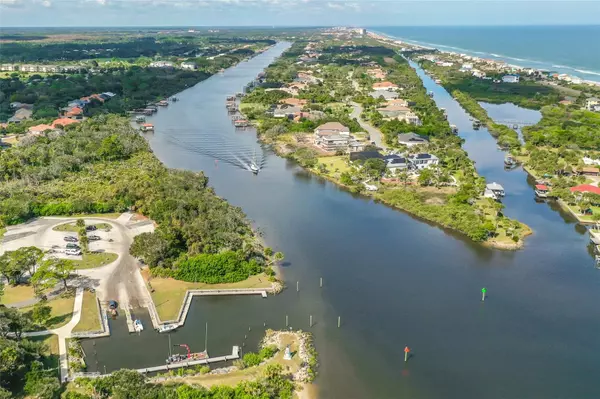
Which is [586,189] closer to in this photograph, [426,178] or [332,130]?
[426,178]

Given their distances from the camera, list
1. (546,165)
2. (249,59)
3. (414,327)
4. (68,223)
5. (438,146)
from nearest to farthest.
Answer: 1. (414,327)
2. (68,223)
3. (546,165)
4. (438,146)
5. (249,59)

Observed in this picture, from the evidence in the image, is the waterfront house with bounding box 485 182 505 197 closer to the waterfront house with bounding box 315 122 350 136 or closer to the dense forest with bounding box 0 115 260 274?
the waterfront house with bounding box 315 122 350 136

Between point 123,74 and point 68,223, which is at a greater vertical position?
point 123,74

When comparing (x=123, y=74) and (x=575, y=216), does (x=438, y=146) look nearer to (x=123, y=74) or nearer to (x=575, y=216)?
(x=575, y=216)

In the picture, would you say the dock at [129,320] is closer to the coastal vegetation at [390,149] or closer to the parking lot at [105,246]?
the parking lot at [105,246]

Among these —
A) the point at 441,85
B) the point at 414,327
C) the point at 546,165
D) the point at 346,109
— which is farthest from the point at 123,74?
the point at 414,327

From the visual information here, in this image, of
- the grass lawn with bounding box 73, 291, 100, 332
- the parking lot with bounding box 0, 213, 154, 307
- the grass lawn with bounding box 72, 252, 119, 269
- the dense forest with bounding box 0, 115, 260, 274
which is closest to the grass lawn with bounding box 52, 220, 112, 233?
the parking lot with bounding box 0, 213, 154, 307

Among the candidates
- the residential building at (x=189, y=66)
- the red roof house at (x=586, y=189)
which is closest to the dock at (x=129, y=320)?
the red roof house at (x=586, y=189)
